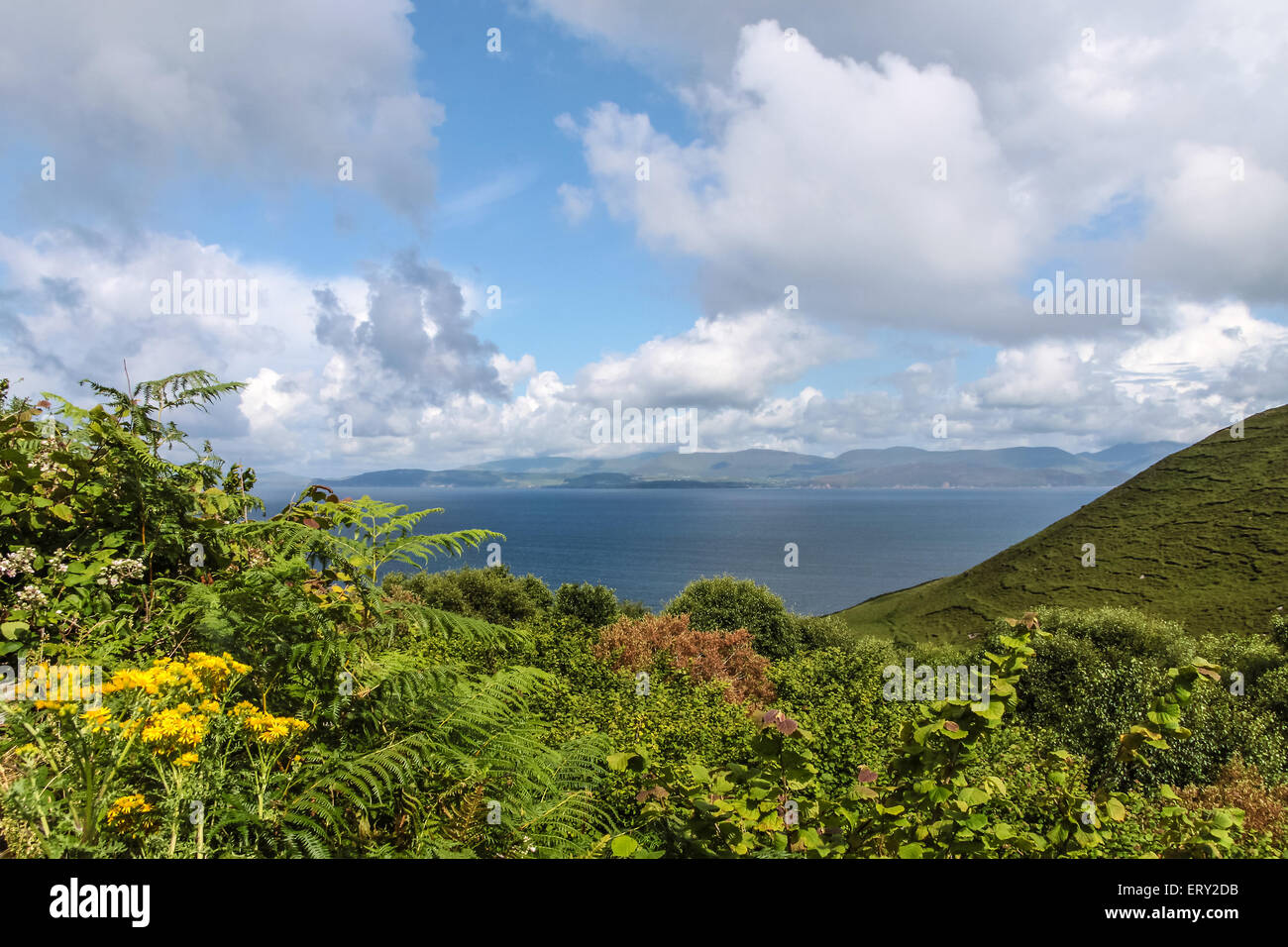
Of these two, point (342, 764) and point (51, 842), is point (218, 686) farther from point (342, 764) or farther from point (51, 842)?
point (51, 842)

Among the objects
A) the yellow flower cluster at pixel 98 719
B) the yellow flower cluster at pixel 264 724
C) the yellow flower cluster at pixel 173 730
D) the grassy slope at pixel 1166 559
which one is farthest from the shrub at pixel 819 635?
the yellow flower cluster at pixel 98 719

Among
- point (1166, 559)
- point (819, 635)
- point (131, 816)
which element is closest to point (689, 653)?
point (131, 816)

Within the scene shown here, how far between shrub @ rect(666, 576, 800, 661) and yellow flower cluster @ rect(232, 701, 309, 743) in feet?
94.4

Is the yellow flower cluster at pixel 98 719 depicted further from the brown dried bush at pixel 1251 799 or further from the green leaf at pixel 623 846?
the brown dried bush at pixel 1251 799

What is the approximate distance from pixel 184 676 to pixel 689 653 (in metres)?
16.2

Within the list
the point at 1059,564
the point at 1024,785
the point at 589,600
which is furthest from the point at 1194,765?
the point at 1059,564

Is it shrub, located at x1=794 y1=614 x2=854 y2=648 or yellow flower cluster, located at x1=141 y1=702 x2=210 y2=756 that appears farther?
shrub, located at x1=794 y1=614 x2=854 y2=648

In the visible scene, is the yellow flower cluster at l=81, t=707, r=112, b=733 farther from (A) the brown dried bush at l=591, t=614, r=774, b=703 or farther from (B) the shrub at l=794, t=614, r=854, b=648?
(B) the shrub at l=794, t=614, r=854, b=648

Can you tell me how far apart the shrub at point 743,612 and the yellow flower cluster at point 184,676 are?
94.2 feet

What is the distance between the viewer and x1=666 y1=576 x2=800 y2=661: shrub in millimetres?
31500

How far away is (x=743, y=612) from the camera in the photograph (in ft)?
105

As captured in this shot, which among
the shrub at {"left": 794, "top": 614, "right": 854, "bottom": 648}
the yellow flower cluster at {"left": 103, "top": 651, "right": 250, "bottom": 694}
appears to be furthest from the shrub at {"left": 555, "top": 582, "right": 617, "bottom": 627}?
the yellow flower cluster at {"left": 103, "top": 651, "right": 250, "bottom": 694}
